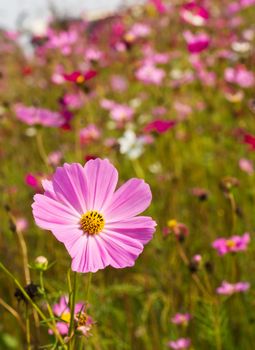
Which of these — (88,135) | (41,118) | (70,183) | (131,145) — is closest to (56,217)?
(70,183)

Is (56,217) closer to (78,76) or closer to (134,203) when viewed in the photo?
(134,203)

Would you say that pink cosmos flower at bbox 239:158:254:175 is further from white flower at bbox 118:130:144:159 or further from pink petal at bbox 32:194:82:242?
pink petal at bbox 32:194:82:242

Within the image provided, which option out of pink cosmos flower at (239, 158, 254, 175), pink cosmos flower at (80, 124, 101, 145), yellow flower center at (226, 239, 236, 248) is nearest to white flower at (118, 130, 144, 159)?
pink cosmos flower at (80, 124, 101, 145)

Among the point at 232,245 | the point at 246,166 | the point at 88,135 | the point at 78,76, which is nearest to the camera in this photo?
the point at 232,245

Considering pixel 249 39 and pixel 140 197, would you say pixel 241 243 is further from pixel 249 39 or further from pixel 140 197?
pixel 249 39

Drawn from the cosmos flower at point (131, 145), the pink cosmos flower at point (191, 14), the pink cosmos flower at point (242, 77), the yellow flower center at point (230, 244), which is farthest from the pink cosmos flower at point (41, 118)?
the pink cosmos flower at point (242, 77)

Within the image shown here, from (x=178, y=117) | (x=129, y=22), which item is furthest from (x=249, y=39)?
(x=129, y=22)

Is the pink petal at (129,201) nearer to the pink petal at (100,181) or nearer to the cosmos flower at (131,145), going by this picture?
the pink petal at (100,181)
